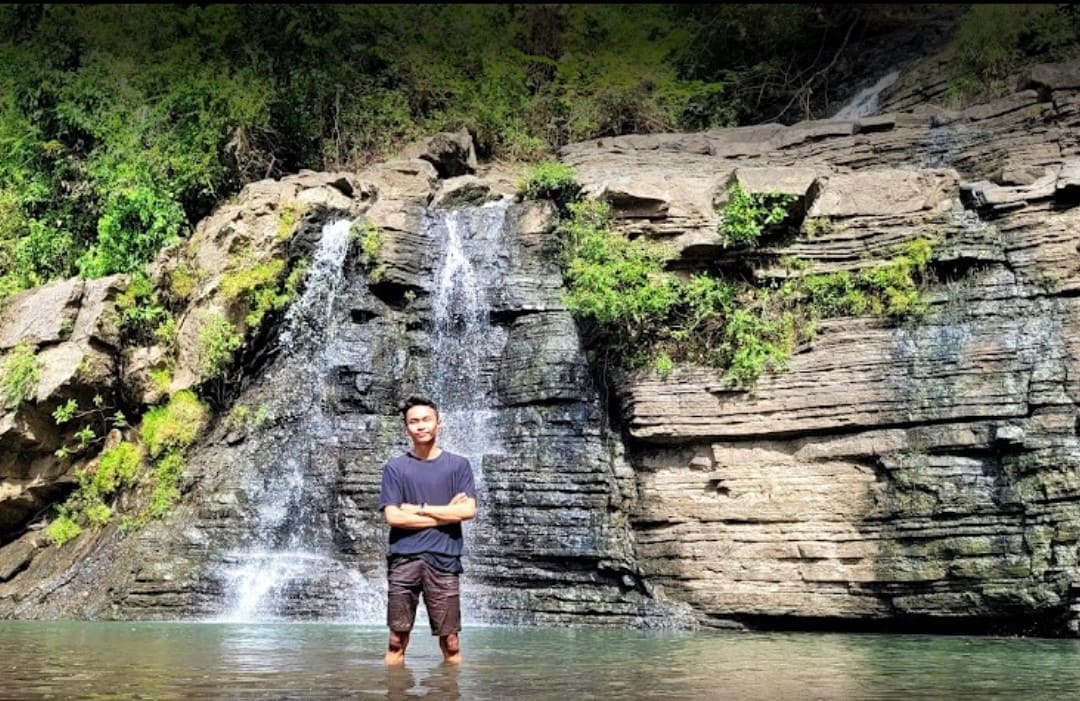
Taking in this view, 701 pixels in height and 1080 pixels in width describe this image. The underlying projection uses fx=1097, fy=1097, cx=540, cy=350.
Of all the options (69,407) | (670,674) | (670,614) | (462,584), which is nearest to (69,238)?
(69,407)

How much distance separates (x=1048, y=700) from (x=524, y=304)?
959 centimetres

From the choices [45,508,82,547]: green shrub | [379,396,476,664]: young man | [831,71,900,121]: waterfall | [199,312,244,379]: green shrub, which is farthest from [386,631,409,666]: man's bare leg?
[831,71,900,121]: waterfall

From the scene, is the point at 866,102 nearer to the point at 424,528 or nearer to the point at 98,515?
the point at 98,515

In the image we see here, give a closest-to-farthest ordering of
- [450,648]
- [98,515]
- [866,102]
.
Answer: [450,648] < [98,515] < [866,102]

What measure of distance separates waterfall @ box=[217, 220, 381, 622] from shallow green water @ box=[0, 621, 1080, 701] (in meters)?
1.64

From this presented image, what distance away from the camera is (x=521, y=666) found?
21.5 feet

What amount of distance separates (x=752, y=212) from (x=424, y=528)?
8.50m

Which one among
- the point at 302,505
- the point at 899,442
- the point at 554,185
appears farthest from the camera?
the point at 554,185

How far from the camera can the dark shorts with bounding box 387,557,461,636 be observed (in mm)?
6133

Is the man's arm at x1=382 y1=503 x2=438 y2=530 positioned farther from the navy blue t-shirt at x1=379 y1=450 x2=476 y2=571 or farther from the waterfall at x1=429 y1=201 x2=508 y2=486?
the waterfall at x1=429 y1=201 x2=508 y2=486

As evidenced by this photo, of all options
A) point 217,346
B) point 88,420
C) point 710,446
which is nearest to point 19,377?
point 88,420

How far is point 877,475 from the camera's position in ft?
38.1

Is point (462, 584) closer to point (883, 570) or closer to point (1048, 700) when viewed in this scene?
point (883, 570)

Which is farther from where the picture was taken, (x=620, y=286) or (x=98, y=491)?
(x=98, y=491)
